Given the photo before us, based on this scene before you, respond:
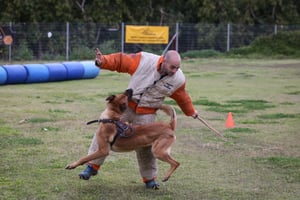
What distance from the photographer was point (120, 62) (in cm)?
627

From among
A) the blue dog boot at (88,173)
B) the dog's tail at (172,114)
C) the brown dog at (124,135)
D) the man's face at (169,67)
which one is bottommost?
the blue dog boot at (88,173)

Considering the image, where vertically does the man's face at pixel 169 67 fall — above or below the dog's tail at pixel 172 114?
above

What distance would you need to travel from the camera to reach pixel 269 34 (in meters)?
33.5

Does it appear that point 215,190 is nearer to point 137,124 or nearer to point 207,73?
point 137,124

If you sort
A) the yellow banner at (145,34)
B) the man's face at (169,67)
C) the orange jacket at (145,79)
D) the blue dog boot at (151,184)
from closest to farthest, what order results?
the man's face at (169,67) < the orange jacket at (145,79) < the blue dog boot at (151,184) < the yellow banner at (145,34)

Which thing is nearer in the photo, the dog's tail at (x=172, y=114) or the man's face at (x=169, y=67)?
the man's face at (x=169, y=67)

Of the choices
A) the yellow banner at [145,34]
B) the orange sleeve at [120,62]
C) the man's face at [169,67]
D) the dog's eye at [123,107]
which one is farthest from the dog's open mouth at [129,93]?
the yellow banner at [145,34]

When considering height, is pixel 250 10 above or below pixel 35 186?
above

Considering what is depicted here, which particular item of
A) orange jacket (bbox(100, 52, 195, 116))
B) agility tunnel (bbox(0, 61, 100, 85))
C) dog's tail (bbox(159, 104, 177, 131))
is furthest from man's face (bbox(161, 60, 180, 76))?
agility tunnel (bbox(0, 61, 100, 85))

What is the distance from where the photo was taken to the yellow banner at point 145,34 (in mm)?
30625

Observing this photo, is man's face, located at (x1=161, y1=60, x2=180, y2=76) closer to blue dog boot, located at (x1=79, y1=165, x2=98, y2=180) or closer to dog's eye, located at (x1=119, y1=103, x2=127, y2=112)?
dog's eye, located at (x1=119, y1=103, x2=127, y2=112)

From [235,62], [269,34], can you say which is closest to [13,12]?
[235,62]

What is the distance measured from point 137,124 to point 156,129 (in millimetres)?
314

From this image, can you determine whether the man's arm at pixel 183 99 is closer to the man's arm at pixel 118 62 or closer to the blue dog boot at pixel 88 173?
the man's arm at pixel 118 62
